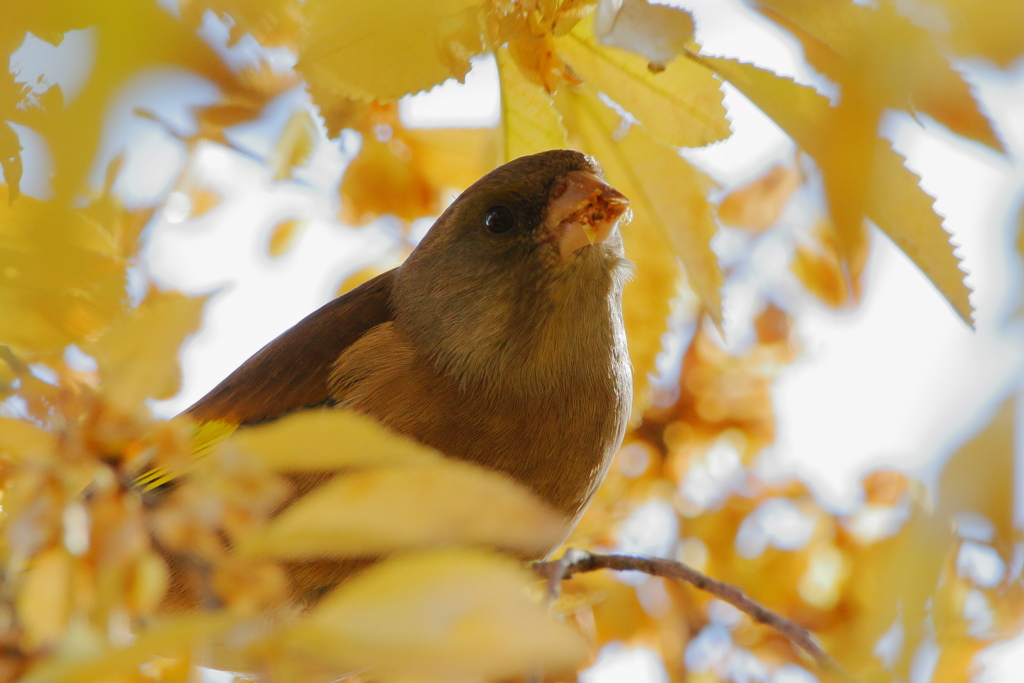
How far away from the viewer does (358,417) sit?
0.78 m

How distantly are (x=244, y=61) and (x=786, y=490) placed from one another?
2.50 meters

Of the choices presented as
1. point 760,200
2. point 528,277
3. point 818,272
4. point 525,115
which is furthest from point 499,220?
point 760,200

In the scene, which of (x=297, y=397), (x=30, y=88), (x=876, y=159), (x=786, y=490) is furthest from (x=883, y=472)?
(x=30, y=88)

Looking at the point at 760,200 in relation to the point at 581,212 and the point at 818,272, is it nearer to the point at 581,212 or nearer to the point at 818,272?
the point at 818,272

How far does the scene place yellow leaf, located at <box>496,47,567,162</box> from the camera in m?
1.56

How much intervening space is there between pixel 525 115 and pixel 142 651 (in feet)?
3.92

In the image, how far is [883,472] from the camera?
3.08 m

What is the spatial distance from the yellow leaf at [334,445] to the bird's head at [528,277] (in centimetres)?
142

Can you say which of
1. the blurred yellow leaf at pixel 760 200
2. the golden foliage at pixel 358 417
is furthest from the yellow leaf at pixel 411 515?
the blurred yellow leaf at pixel 760 200

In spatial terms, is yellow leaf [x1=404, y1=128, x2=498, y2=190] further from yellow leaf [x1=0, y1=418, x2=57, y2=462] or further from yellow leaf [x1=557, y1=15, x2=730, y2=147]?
yellow leaf [x1=0, y1=418, x2=57, y2=462]

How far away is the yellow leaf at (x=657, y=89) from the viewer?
141 cm

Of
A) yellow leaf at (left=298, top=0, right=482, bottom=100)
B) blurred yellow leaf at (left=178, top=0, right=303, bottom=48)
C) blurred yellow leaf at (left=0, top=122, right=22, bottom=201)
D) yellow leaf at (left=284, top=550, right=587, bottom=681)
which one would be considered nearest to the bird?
yellow leaf at (left=298, top=0, right=482, bottom=100)

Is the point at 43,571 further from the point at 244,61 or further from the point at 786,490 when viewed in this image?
the point at 786,490

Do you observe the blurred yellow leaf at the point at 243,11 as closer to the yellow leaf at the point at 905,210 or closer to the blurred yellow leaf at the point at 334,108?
the blurred yellow leaf at the point at 334,108
